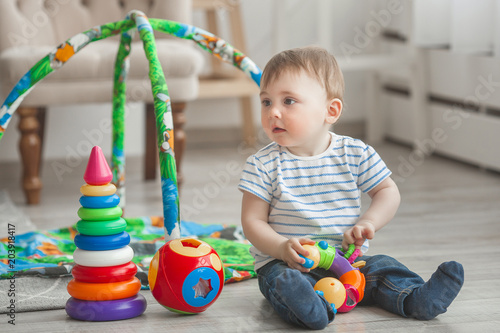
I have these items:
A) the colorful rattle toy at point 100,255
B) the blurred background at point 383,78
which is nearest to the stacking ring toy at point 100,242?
the colorful rattle toy at point 100,255

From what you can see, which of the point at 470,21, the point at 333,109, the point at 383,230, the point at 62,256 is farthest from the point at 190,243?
the point at 470,21

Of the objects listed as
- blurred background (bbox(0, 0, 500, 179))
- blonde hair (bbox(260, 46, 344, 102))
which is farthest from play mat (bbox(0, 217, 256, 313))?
blurred background (bbox(0, 0, 500, 179))

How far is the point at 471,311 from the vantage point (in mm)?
1010

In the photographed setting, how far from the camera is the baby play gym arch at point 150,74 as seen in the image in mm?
1108

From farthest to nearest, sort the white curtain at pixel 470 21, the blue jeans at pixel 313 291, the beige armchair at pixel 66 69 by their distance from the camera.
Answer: the white curtain at pixel 470 21, the beige armchair at pixel 66 69, the blue jeans at pixel 313 291

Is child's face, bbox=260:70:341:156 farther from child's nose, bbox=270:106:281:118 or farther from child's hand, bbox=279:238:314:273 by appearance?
child's hand, bbox=279:238:314:273

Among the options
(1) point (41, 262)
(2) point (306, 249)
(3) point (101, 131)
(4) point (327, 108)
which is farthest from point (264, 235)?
(3) point (101, 131)

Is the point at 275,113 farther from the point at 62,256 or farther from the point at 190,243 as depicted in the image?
the point at 62,256

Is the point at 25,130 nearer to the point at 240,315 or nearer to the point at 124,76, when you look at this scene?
the point at 124,76

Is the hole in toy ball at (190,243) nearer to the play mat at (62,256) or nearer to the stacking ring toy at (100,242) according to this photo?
the stacking ring toy at (100,242)

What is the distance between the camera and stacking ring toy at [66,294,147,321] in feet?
3.19

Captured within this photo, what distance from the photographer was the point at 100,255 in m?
0.96

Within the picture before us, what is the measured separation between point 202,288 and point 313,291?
0.52 ft

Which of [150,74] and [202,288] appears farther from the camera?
[150,74]
